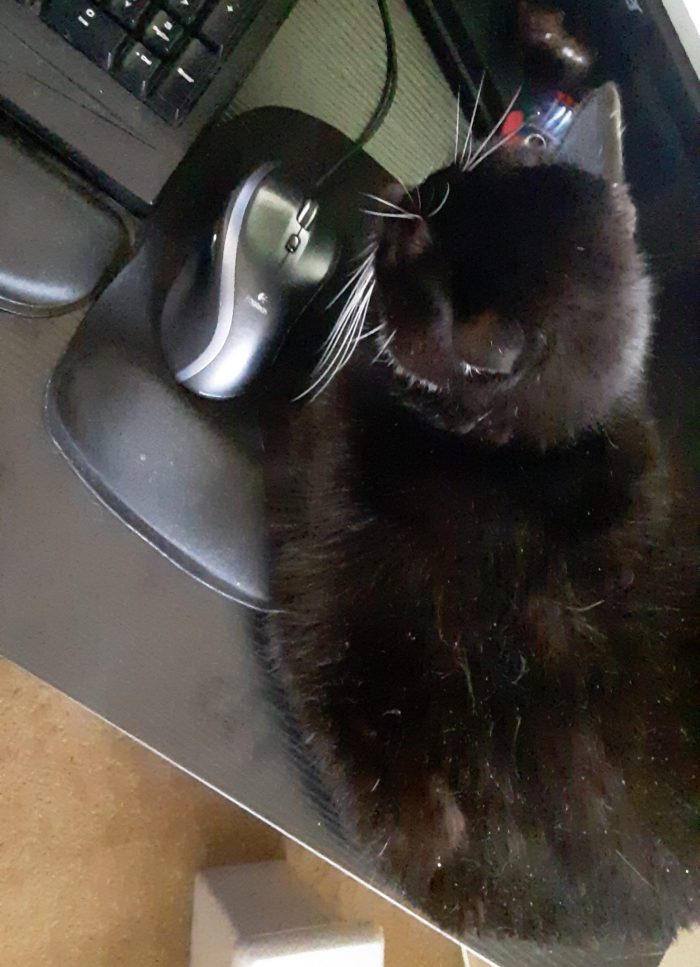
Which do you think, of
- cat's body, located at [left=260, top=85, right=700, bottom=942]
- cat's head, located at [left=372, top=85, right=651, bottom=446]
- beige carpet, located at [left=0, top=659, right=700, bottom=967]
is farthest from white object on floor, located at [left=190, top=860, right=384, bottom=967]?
cat's head, located at [left=372, top=85, right=651, bottom=446]

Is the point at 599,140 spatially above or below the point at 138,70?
above

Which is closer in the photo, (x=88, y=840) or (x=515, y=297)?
(x=515, y=297)

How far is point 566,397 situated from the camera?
52 centimetres

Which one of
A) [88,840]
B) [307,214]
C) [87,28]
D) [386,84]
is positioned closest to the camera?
[87,28]

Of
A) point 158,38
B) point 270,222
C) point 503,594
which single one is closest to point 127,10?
point 158,38

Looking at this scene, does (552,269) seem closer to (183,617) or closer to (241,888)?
(183,617)

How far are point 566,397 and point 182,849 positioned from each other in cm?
55

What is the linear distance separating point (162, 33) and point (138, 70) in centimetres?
2

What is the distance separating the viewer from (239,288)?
1.61 feet

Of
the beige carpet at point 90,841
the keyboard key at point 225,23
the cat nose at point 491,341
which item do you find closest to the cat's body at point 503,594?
the cat nose at point 491,341

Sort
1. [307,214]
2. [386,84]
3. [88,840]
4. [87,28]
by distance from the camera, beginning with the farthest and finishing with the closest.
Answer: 1. [88,840]
2. [386,84]
3. [307,214]
4. [87,28]

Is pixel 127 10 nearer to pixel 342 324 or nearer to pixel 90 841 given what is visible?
pixel 342 324

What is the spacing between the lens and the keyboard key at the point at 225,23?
44cm

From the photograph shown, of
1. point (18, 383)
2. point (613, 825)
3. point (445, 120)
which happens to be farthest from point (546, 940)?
point (445, 120)
